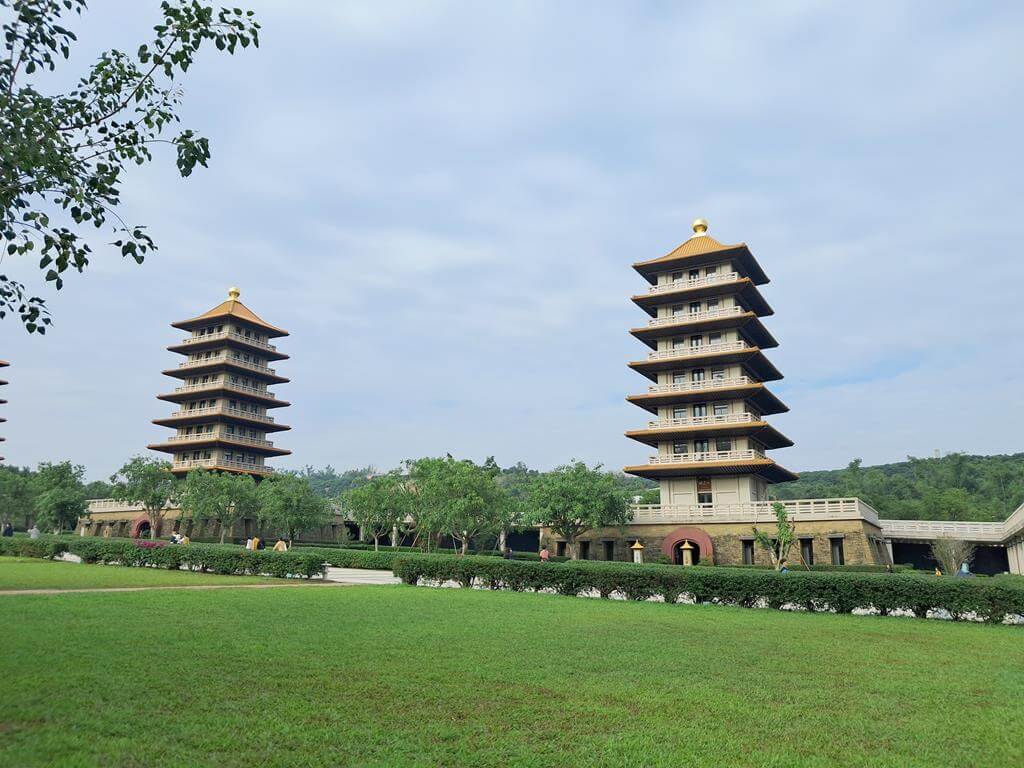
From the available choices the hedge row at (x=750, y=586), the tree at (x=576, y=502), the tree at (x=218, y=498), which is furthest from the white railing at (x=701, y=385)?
the tree at (x=218, y=498)

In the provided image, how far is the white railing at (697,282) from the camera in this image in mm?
48019

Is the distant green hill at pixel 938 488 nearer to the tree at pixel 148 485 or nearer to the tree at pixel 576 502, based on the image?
the tree at pixel 576 502

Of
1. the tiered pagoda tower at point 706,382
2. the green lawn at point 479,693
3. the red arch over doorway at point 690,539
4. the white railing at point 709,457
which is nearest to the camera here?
the green lawn at point 479,693

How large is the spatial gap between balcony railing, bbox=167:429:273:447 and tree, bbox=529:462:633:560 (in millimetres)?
35248

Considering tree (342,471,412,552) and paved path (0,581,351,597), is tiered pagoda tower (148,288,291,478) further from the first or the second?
paved path (0,581,351,597)

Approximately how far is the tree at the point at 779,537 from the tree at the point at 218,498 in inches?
1519

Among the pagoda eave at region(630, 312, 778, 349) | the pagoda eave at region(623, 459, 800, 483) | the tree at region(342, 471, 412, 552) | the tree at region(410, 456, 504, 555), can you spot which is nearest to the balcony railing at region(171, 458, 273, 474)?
the tree at region(342, 471, 412, 552)

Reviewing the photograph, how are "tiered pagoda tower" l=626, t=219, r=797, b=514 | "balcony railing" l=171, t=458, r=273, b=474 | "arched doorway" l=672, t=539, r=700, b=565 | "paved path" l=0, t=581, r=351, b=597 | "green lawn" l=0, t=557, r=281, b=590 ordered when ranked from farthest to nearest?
1. "balcony railing" l=171, t=458, r=273, b=474
2. "tiered pagoda tower" l=626, t=219, r=797, b=514
3. "arched doorway" l=672, t=539, r=700, b=565
4. "green lawn" l=0, t=557, r=281, b=590
5. "paved path" l=0, t=581, r=351, b=597

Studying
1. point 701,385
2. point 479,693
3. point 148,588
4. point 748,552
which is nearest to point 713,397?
point 701,385

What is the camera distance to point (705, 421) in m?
46.3

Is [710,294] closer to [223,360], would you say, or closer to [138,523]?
[223,360]

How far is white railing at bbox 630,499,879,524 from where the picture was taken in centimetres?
4056

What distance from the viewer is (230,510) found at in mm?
56688

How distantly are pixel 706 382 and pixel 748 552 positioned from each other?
11687 mm
